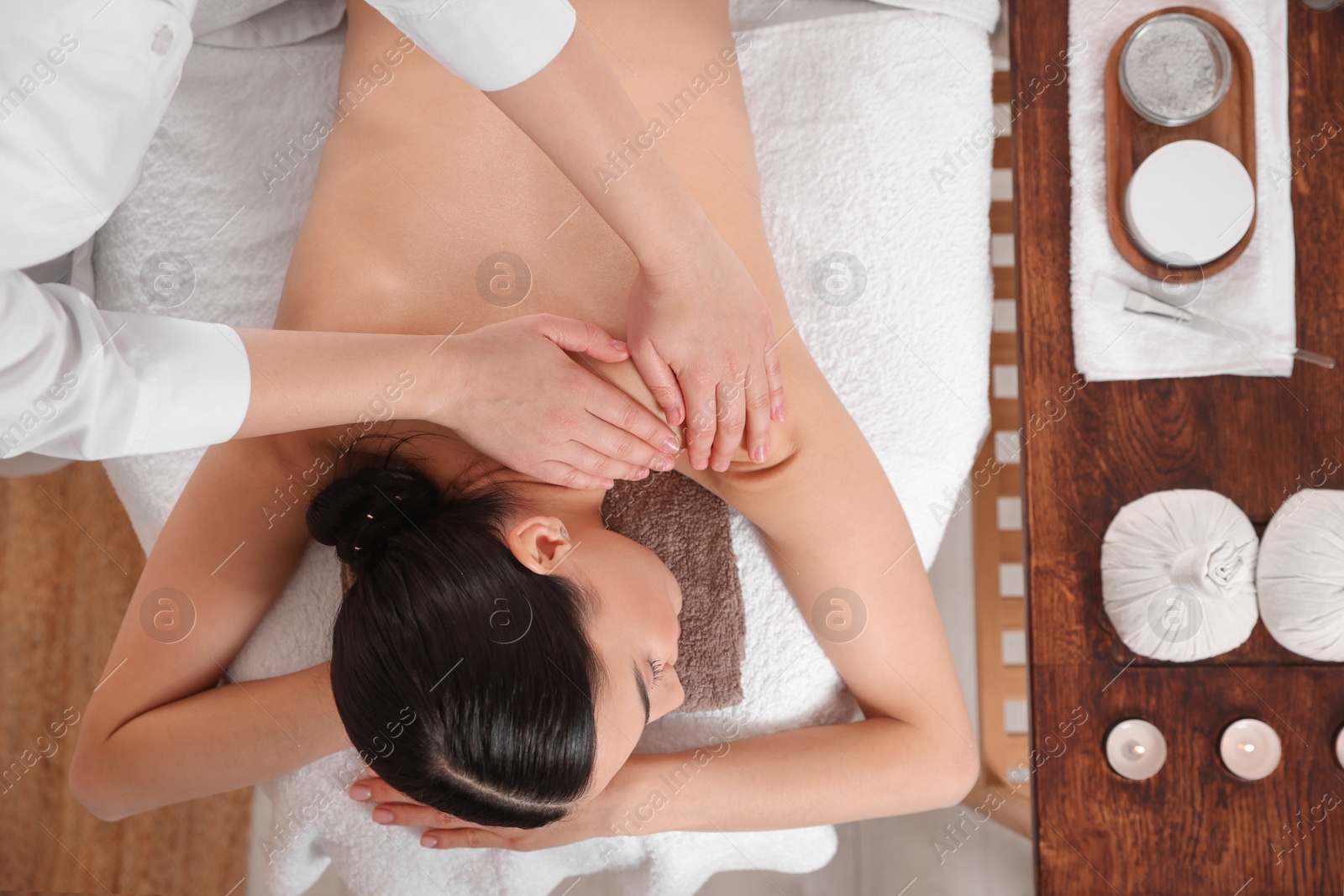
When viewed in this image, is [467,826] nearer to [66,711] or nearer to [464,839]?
[464,839]

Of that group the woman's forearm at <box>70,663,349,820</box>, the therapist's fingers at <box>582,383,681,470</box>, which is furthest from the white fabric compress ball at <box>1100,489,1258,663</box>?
the woman's forearm at <box>70,663,349,820</box>

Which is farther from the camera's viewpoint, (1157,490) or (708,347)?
(1157,490)

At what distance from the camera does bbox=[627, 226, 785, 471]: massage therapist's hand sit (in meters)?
0.77

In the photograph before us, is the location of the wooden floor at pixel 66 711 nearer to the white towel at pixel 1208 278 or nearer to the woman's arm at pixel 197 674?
the woman's arm at pixel 197 674

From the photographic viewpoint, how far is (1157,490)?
99cm

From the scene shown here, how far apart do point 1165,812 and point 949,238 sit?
2.35ft

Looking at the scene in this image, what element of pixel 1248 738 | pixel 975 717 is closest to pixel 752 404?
pixel 1248 738

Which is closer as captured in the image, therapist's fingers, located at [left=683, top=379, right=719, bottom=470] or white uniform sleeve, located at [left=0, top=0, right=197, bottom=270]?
white uniform sleeve, located at [left=0, top=0, right=197, bottom=270]

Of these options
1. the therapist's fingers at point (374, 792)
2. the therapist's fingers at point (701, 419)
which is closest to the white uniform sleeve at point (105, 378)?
the therapist's fingers at point (701, 419)

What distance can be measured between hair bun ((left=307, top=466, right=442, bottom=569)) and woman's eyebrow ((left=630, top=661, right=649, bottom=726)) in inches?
9.6

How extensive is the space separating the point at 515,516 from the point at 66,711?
1156mm

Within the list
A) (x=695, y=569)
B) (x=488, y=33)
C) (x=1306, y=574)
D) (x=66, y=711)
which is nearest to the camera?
(x=488, y=33)

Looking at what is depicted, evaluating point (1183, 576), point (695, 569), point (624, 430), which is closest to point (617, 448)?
point (624, 430)

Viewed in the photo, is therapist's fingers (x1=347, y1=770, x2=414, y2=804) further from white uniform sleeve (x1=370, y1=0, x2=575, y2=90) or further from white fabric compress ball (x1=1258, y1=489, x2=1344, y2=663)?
white fabric compress ball (x1=1258, y1=489, x2=1344, y2=663)
